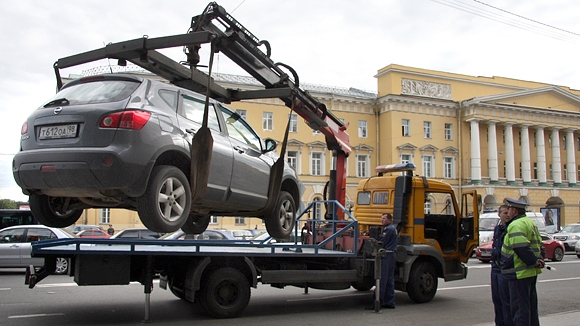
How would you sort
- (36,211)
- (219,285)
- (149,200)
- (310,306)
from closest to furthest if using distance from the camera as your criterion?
(149,200)
(36,211)
(219,285)
(310,306)

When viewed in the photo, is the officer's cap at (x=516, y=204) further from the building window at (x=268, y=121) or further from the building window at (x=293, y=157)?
the building window at (x=293, y=157)

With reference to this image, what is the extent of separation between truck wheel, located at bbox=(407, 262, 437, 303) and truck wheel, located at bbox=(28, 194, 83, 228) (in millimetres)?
6501

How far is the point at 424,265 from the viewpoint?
10.8 meters

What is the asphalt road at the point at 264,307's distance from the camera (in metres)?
8.52

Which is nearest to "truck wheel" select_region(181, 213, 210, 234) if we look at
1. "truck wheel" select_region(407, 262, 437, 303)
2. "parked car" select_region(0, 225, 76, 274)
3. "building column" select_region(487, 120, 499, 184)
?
"truck wheel" select_region(407, 262, 437, 303)

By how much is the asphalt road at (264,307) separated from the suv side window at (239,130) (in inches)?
106

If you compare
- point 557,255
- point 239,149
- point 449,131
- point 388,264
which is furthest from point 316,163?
point 239,149

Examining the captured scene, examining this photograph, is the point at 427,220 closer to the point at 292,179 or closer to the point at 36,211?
the point at 292,179

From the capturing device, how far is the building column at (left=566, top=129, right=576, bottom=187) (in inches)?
2116

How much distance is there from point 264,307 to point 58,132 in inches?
216

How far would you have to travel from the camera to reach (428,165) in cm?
4812

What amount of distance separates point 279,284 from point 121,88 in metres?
4.63

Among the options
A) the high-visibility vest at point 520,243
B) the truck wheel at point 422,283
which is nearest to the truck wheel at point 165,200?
the high-visibility vest at point 520,243

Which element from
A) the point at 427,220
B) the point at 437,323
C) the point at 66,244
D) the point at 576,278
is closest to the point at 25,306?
the point at 66,244
